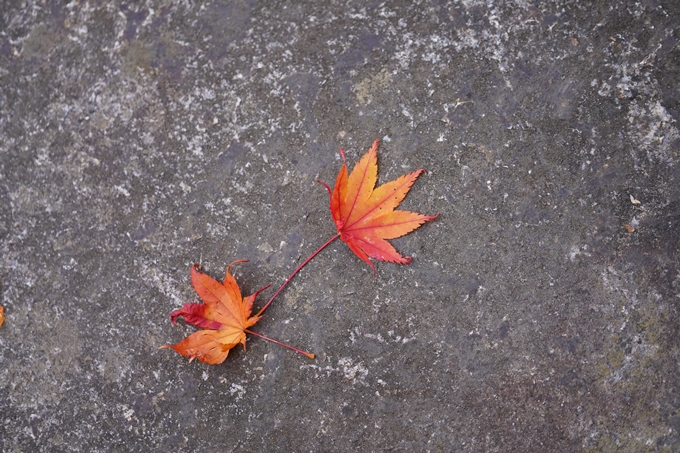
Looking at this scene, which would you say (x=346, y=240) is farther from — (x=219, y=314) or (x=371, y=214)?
(x=219, y=314)

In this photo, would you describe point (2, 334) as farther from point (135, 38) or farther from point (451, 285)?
point (451, 285)

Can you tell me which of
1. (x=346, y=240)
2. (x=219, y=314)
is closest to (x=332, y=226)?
(x=346, y=240)

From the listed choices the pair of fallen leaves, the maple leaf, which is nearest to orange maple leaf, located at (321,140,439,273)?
the pair of fallen leaves

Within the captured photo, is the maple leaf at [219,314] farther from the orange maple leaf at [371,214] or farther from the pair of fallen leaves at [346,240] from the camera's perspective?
the orange maple leaf at [371,214]

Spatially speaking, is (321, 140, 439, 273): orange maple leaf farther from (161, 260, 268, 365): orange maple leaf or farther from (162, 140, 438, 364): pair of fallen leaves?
(161, 260, 268, 365): orange maple leaf

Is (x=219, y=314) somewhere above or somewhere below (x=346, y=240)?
below

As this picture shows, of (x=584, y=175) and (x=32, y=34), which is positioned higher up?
(x=32, y=34)

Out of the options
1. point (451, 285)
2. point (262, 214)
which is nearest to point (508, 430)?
point (451, 285)
